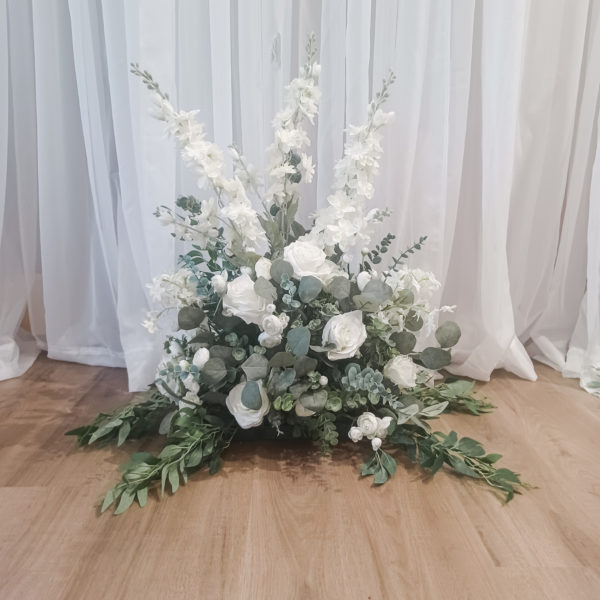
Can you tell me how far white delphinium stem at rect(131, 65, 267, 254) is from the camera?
3.02 ft

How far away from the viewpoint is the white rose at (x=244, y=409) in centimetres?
94

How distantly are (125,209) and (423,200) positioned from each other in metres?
0.68

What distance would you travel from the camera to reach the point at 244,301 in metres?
0.92

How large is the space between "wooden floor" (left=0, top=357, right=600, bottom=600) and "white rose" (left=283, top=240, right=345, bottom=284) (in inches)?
13.5

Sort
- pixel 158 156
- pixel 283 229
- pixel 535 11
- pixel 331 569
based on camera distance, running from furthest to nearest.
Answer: pixel 535 11, pixel 158 156, pixel 283 229, pixel 331 569

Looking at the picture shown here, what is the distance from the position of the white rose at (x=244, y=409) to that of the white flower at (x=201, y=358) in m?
0.07

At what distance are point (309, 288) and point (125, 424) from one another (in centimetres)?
45

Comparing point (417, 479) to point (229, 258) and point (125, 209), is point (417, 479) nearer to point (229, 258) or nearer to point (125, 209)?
point (229, 258)

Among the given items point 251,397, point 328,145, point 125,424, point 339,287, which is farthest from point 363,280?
point 125,424

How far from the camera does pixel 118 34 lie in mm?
1208

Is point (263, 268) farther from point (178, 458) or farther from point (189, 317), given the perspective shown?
point (178, 458)

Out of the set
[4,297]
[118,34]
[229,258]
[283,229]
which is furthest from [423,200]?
[4,297]

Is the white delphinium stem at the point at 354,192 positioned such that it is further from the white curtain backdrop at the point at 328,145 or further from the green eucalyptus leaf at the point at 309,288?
the white curtain backdrop at the point at 328,145

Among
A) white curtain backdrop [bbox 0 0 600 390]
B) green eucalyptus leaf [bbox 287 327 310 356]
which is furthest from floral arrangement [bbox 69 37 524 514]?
white curtain backdrop [bbox 0 0 600 390]
